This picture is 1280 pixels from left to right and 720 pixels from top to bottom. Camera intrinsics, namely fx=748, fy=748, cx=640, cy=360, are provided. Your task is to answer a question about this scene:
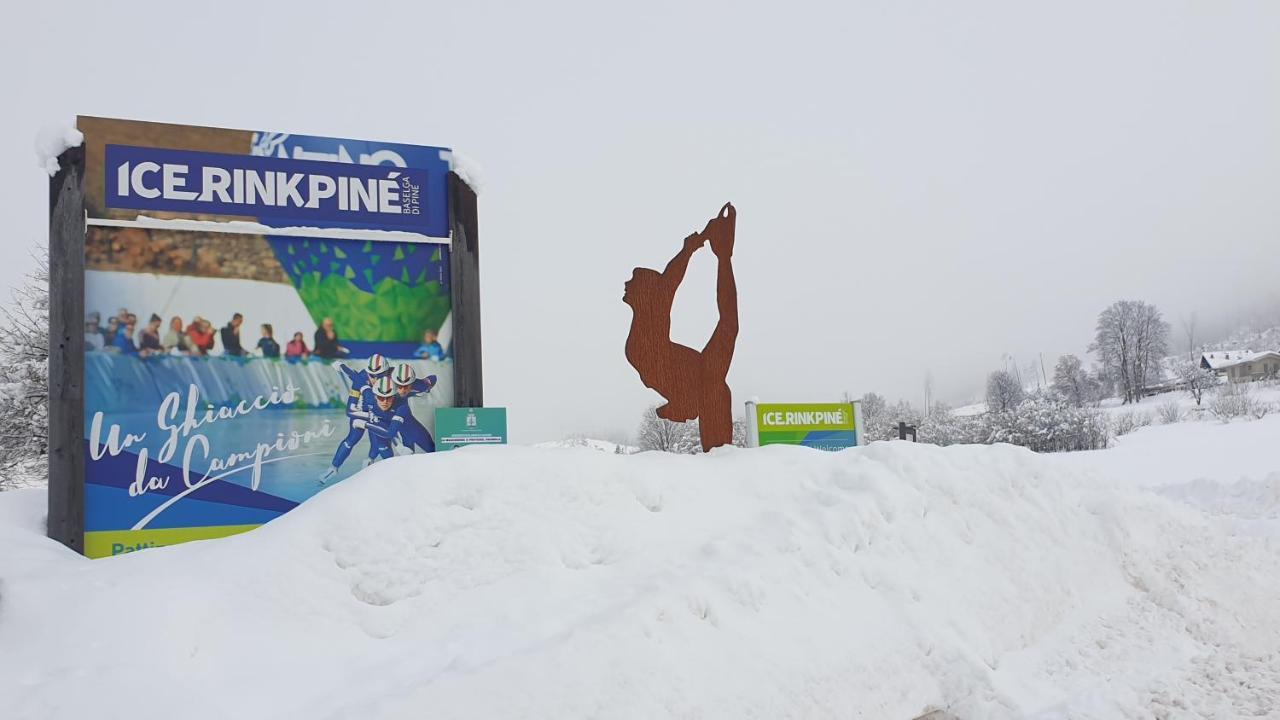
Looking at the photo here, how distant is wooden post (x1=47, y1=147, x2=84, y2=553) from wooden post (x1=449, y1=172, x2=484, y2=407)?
372 cm

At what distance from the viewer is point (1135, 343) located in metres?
68.9

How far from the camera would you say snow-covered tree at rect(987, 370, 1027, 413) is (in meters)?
71.7

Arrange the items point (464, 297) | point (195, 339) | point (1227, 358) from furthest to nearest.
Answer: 1. point (1227, 358)
2. point (464, 297)
3. point (195, 339)

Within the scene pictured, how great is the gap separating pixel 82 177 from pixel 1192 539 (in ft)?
41.3

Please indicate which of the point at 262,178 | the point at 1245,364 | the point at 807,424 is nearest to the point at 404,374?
the point at 262,178

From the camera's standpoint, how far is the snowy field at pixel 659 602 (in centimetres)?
426

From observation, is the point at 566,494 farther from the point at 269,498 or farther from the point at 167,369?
the point at 167,369

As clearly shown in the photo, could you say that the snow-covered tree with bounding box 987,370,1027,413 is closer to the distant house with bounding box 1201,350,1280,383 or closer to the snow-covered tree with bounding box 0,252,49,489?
the distant house with bounding box 1201,350,1280,383

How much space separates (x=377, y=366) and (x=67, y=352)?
296cm

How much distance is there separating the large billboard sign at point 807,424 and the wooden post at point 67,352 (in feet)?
25.0

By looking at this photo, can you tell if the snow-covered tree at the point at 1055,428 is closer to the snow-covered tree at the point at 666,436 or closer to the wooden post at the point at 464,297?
the snow-covered tree at the point at 666,436

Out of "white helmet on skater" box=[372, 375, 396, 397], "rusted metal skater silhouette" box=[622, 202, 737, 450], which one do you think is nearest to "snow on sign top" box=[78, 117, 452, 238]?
"white helmet on skater" box=[372, 375, 396, 397]

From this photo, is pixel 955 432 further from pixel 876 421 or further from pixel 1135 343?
pixel 1135 343

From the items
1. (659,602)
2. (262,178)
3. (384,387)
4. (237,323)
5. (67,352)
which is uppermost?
(262,178)
